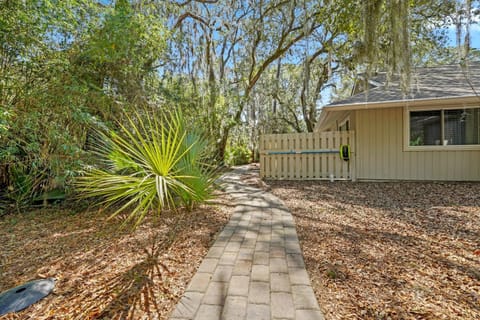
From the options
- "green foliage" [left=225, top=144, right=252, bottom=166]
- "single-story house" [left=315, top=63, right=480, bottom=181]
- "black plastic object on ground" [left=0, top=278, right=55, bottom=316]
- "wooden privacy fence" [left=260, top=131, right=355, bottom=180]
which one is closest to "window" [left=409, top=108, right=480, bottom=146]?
"single-story house" [left=315, top=63, right=480, bottom=181]

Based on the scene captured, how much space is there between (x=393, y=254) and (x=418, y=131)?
520 cm

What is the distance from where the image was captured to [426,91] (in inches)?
230

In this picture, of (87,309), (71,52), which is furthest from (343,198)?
(71,52)

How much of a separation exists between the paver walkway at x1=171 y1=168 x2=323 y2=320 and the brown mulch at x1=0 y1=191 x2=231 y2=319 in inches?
5.6

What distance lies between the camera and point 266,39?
937 cm

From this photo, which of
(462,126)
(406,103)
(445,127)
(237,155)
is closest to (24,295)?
(406,103)

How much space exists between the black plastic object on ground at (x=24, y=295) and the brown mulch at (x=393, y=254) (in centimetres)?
207

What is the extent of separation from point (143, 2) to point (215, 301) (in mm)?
7196

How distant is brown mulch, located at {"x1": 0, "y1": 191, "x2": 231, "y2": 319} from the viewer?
1595 millimetres

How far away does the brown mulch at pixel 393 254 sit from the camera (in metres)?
1.55

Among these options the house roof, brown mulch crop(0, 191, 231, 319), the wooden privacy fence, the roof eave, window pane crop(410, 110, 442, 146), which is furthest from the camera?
the wooden privacy fence

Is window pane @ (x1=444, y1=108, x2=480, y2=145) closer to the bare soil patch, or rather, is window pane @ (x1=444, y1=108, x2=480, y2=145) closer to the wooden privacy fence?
the bare soil patch

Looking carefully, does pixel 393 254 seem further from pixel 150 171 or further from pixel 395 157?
pixel 395 157

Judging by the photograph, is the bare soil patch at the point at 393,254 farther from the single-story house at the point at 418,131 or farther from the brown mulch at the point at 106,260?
the single-story house at the point at 418,131
